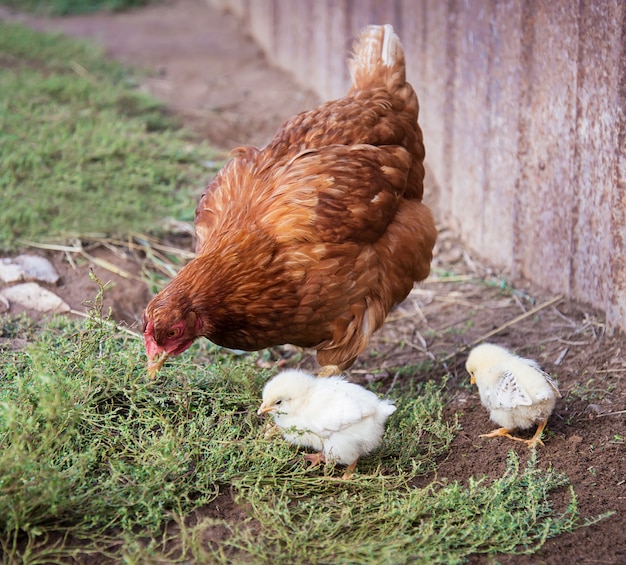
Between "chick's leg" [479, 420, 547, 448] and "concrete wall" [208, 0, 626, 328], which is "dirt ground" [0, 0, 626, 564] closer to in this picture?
"chick's leg" [479, 420, 547, 448]

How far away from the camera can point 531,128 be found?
439 cm

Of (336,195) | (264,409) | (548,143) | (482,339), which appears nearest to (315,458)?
(264,409)

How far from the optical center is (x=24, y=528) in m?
2.51

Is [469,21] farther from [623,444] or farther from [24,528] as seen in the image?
[24,528]

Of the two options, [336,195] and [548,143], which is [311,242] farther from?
[548,143]

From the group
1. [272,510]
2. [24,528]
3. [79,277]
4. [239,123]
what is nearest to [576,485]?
[272,510]

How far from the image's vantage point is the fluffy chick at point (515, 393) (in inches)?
127

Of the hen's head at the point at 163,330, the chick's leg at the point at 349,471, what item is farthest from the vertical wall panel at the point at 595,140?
the hen's head at the point at 163,330

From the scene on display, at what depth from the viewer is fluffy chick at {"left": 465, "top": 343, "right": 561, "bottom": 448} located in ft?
10.6

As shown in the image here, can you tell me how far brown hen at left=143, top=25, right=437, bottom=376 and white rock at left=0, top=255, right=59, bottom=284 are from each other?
1240 millimetres

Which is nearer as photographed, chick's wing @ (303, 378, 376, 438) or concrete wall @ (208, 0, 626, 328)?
chick's wing @ (303, 378, 376, 438)

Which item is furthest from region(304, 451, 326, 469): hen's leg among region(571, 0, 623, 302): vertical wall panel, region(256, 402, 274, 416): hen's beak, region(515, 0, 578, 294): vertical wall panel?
region(515, 0, 578, 294): vertical wall panel

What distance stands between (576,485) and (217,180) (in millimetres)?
2121

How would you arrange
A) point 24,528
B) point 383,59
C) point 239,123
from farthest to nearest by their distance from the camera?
point 239,123, point 383,59, point 24,528
